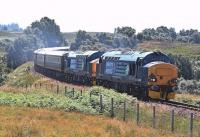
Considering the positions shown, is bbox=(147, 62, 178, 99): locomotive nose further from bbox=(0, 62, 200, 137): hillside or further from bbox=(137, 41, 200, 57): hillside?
bbox=(137, 41, 200, 57): hillside

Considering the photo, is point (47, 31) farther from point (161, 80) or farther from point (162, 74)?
point (161, 80)

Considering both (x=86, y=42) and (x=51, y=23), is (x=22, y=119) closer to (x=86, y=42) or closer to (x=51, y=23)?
(x=86, y=42)

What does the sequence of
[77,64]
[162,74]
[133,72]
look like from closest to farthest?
1. [162,74]
2. [133,72]
3. [77,64]

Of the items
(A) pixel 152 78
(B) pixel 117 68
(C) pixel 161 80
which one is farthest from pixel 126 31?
(A) pixel 152 78

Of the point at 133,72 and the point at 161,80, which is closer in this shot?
the point at 161,80

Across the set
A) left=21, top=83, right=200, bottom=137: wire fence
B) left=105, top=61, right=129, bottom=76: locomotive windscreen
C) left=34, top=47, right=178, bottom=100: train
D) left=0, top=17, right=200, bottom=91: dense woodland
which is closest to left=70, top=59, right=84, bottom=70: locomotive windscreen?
left=34, top=47, right=178, bottom=100: train

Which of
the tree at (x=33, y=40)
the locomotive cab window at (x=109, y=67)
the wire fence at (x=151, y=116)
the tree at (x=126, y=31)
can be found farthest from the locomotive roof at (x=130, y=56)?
the tree at (x=126, y=31)

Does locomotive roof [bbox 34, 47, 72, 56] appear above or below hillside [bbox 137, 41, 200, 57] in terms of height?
below

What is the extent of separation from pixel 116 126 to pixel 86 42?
117 meters

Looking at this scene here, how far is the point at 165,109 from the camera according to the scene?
32562 mm

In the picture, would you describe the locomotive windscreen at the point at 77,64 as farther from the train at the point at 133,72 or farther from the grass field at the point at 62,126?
the grass field at the point at 62,126

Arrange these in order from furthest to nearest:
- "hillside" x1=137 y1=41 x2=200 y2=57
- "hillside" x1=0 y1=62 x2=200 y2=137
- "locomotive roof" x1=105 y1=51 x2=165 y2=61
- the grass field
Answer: "hillside" x1=137 y1=41 x2=200 y2=57 → "locomotive roof" x1=105 y1=51 x2=165 y2=61 → "hillside" x1=0 y1=62 x2=200 y2=137 → the grass field

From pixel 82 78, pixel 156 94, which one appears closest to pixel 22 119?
pixel 156 94

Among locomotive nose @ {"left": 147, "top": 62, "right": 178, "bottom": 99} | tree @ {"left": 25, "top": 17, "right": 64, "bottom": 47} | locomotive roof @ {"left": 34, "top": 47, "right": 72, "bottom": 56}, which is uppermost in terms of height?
tree @ {"left": 25, "top": 17, "right": 64, "bottom": 47}
